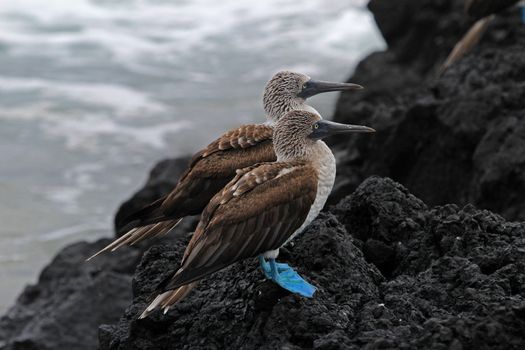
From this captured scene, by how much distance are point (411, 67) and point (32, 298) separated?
672 cm

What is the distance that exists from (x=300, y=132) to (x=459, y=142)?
11.4ft

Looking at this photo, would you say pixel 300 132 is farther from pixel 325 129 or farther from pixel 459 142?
pixel 459 142

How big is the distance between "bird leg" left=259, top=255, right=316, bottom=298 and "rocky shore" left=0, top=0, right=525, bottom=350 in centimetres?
5

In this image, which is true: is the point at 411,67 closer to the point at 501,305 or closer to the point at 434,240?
the point at 434,240

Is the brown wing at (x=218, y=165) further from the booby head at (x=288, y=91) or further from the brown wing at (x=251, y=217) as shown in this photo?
the brown wing at (x=251, y=217)

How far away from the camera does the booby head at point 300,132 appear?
6.08 m

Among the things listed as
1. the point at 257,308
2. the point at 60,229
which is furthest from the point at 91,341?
the point at 60,229

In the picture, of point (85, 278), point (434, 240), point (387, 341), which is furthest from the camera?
point (85, 278)

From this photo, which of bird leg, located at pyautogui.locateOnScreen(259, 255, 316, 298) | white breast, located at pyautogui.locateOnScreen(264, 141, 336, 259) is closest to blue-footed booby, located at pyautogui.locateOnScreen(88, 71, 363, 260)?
white breast, located at pyautogui.locateOnScreen(264, 141, 336, 259)

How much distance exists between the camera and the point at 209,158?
7000 mm

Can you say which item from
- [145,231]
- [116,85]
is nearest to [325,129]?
[145,231]

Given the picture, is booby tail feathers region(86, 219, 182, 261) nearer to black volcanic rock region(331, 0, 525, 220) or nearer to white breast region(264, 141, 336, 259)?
white breast region(264, 141, 336, 259)

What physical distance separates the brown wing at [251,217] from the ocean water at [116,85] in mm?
7680

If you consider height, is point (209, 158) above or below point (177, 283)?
above
